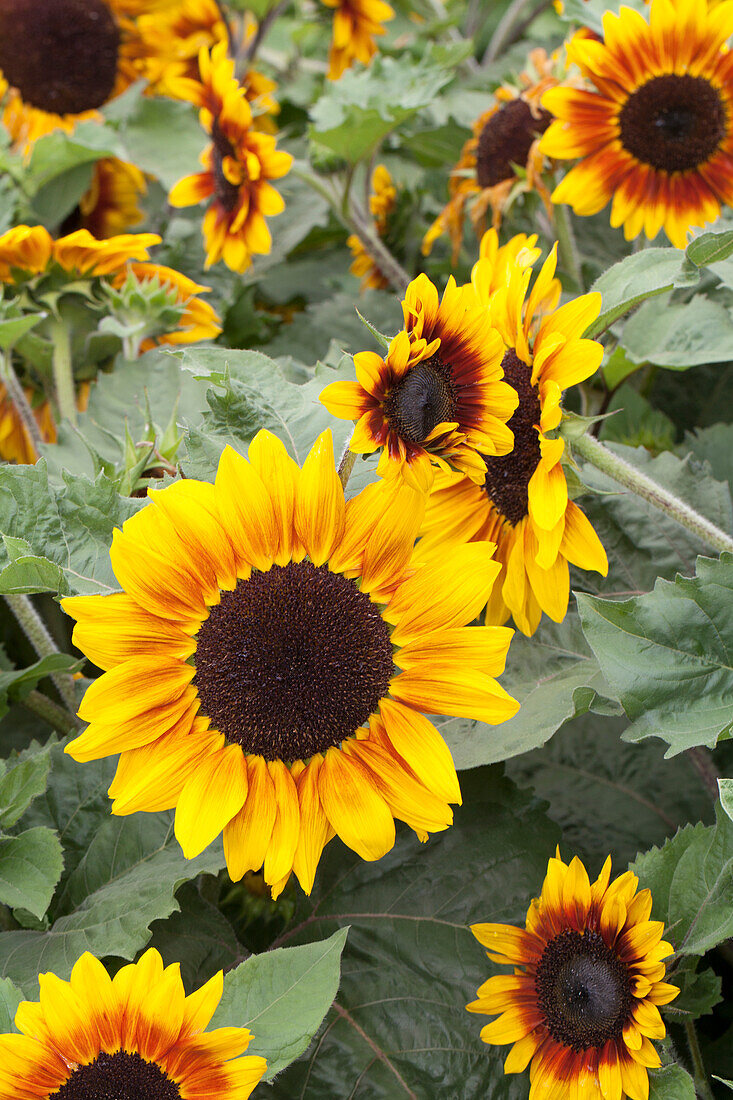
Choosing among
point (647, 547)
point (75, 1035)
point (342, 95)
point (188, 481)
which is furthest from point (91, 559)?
point (342, 95)

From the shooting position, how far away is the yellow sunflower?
880mm

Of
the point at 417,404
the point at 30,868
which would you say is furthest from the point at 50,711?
the point at 417,404

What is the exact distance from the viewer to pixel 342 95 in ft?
3.59

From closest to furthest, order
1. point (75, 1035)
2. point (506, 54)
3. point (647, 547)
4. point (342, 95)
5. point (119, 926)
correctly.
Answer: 1. point (75, 1035)
2. point (119, 926)
3. point (647, 547)
4. point (342, 95)
5. point (506, 54)

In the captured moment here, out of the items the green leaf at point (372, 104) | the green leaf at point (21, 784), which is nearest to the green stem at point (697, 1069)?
the green leaf at point (21, 784)

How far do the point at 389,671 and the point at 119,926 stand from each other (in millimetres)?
210

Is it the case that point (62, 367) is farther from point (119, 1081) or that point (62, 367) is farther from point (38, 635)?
point (119, 1081)

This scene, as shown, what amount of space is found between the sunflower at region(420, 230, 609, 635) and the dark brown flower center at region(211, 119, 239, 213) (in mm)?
391

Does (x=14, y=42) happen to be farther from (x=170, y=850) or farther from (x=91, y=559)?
(x=170, y=850)

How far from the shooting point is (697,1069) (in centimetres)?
58

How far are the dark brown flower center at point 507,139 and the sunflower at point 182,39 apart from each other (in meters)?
0.40

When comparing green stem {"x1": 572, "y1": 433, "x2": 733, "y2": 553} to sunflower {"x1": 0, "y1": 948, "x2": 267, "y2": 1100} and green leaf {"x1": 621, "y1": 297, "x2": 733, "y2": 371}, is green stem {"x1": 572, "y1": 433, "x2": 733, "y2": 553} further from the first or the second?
sunflower {"x1": 0, "y1": 948, "x2": 267, "y2": 1100}

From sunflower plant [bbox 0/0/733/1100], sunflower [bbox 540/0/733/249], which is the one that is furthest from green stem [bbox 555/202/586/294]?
sunflower [bbox 540/0/733/249]

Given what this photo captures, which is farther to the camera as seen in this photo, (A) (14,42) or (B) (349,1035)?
(A) (14,42)
